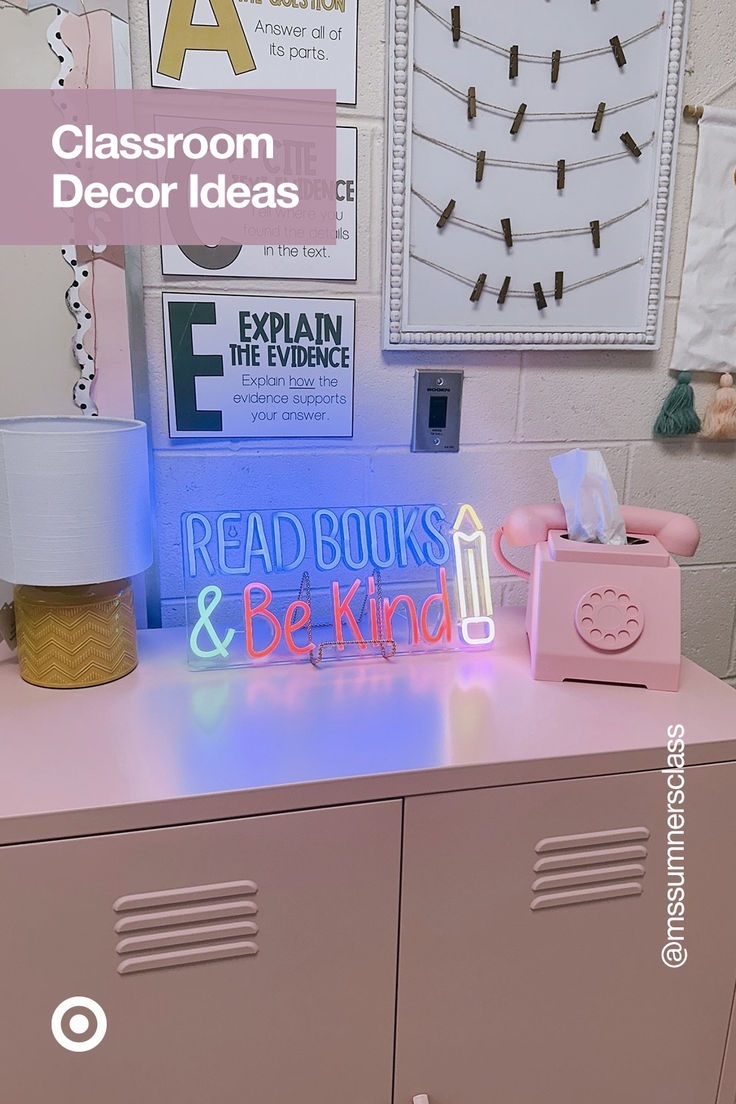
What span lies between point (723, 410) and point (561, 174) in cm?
47

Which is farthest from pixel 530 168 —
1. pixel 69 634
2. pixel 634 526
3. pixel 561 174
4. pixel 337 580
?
pixel 69 634

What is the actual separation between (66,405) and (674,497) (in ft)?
3.26

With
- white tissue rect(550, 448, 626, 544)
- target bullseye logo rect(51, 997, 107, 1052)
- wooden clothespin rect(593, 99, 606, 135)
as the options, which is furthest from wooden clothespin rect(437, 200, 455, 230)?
target bullseye logo rect(51, 997, 107, 1052)

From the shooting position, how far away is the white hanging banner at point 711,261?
127 cm

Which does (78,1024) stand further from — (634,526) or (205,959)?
(634,526)

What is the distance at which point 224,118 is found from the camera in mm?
1095

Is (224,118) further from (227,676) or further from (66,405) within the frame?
(227,676)

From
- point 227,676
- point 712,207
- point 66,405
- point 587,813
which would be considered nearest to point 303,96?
point 66,405

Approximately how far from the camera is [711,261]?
4.30 ft

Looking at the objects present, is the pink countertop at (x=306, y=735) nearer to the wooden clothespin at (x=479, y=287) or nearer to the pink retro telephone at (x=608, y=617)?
the pink retro telephone at (x=608, y=617)

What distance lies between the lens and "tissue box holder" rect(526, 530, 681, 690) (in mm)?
1044

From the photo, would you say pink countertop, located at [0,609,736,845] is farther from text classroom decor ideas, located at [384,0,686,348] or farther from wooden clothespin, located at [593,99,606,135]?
wooden clothespin, located at [593,99,606,135]

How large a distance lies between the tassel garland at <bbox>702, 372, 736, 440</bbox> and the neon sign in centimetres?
49

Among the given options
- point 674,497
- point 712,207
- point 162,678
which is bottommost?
point 162,678
